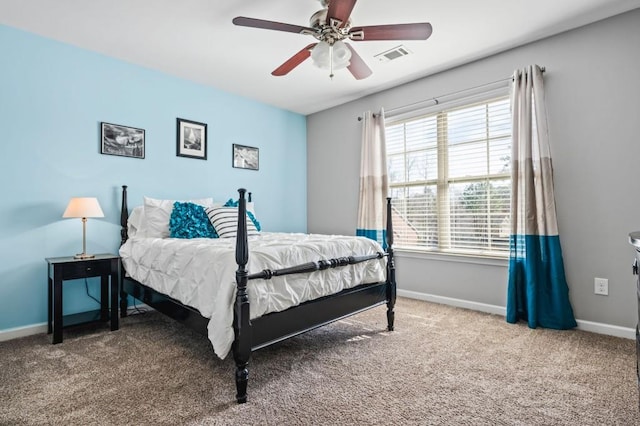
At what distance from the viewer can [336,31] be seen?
2.16 m

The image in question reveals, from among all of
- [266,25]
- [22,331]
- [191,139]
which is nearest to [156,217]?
[191,139]

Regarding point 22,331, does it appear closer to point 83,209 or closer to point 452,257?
point 83,209

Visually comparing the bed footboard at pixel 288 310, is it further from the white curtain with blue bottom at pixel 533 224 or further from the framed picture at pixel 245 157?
the framed picture at pixel 245 157

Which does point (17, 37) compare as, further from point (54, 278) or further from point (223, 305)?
point (223, 305)

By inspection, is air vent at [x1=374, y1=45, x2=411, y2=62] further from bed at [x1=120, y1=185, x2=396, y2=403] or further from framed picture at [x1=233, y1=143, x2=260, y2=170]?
framed picture at [x1=233, y1=143, x2=260, y2=170]

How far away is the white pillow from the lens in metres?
3.15

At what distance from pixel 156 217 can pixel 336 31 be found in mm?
2310

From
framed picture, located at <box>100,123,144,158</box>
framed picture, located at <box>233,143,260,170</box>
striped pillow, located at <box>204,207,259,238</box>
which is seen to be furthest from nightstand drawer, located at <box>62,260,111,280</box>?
framed picture, located at <box>233,143,260,170</box>

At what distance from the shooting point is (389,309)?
9.12 feet

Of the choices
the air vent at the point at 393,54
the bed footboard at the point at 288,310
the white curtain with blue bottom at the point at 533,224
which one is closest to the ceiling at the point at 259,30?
the air vent at the point at 393,54

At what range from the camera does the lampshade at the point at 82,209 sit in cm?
267

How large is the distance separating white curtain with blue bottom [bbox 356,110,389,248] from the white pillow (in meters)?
2.18

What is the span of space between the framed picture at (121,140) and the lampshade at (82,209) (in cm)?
64

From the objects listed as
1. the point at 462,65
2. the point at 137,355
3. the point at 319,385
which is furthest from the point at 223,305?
the point at 462,65
